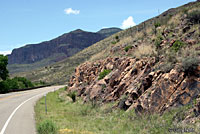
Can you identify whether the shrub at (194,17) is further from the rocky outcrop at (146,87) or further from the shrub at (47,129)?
the shrub at (47,129)

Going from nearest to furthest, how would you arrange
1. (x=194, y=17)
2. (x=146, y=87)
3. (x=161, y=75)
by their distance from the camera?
1. (x=161, y=75)
2. (x=146, y=87)
3. (x=194, y=17)

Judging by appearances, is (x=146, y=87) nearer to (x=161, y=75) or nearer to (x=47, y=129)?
(x=161, y=75)

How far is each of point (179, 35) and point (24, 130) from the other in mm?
11643

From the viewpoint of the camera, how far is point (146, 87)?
1152 centimetres

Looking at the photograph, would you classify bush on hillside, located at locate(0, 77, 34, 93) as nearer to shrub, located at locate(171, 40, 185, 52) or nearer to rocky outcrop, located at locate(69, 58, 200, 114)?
rocky outcrop, located at locate(69, 58, 200, 114)

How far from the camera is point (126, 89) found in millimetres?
13508

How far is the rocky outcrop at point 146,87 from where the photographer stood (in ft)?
30.5

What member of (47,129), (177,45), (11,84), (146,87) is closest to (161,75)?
(146,87)

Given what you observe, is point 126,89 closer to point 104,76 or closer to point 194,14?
point 104,76

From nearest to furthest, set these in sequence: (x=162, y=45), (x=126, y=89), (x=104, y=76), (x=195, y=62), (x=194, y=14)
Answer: (x=195, y=62)
(x=126, y=89)
(x=162, y=45)
(x=194, y=14)
(x=104, y=76)

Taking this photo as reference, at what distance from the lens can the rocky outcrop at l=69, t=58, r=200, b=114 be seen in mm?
9297

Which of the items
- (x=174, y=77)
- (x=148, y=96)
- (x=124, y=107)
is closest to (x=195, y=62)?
(x=174, y=77)

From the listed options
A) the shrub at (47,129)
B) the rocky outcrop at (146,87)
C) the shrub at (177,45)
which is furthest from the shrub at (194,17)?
the shrub at (47,129)

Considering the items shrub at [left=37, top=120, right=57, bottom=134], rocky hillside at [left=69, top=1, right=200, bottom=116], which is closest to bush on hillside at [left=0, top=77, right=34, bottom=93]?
rocky hillside at [left=69, top=1, right=200, bottom=116]
